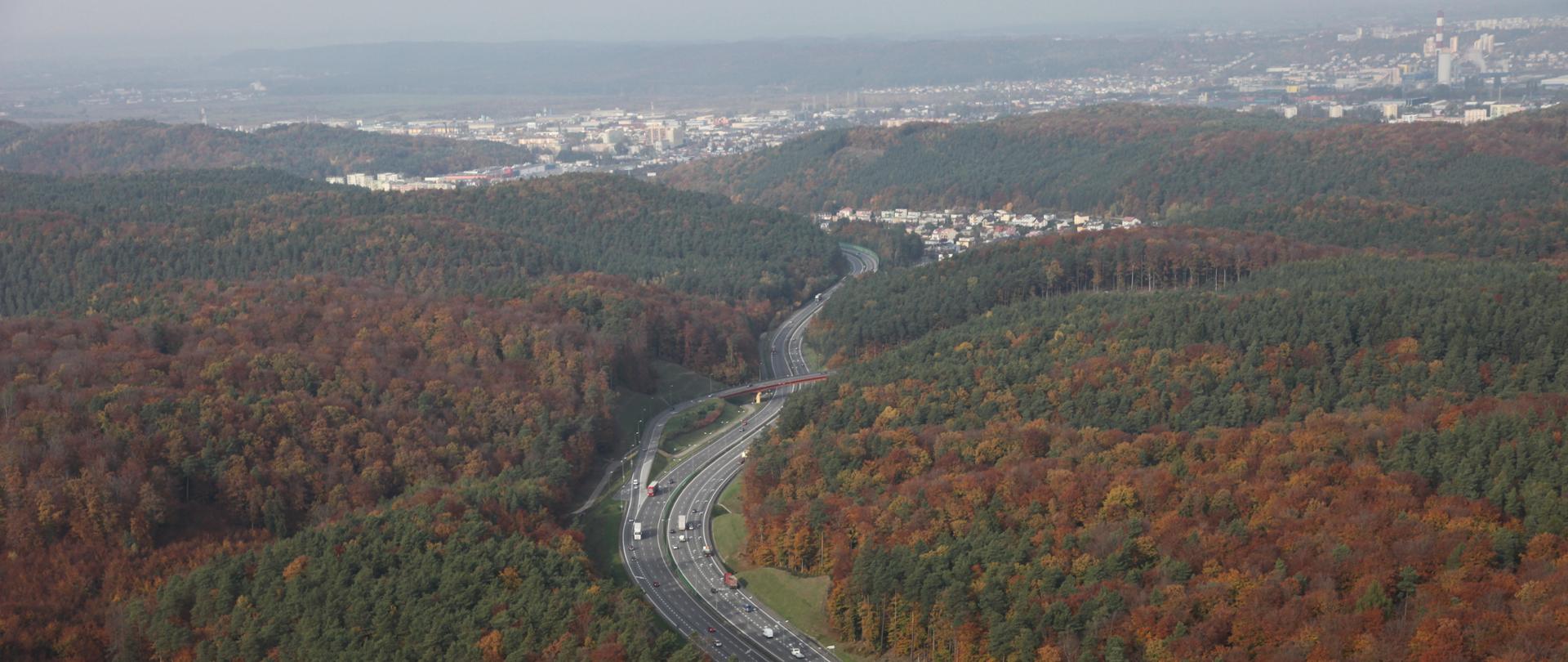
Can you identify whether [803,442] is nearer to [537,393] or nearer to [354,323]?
[537,393]

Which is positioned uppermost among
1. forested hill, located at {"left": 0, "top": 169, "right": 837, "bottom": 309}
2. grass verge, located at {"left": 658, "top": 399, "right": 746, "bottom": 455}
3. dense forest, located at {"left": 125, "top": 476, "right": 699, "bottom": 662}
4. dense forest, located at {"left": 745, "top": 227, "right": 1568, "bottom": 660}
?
forested hill, located at {"left": 0, "top": 169, "right": 837, "bottom": 309}

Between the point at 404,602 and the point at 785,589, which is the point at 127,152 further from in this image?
the point at 785,589

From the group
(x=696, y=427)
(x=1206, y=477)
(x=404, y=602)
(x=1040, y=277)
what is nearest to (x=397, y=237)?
(x=696, y=427)

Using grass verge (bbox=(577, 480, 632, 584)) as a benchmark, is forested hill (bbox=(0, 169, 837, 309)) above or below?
above

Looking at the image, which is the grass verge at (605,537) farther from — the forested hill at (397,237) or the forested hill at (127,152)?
the forested hill at (127,152)

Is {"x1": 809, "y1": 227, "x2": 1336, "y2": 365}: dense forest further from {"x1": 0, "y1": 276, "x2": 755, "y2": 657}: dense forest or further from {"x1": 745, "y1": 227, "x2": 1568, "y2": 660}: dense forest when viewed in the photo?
{"x1": 0, "y1": 276, "x2": 755, "y2": 657}: dense forest

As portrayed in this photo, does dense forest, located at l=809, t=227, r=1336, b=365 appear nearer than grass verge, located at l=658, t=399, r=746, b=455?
No

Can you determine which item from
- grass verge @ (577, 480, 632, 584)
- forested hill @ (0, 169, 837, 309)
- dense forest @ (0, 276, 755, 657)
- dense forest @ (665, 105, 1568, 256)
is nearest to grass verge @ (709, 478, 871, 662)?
grass verge @ (577, 480, 632, 584)

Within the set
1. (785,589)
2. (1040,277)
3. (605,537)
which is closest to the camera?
(785,589)
